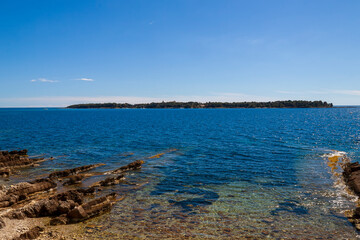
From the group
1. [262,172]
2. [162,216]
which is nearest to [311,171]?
[262,172]

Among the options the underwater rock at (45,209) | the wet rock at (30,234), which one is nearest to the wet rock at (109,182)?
the underwater rock at (45,209)

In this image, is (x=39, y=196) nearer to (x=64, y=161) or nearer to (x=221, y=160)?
(x=64, y=161)

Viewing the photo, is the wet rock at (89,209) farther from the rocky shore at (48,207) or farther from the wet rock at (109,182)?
the wet rock at (109,182)

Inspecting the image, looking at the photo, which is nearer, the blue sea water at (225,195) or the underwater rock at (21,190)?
the blue sea water at (225,195)

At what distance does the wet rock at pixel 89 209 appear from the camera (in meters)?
18.8

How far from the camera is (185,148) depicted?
169 feet

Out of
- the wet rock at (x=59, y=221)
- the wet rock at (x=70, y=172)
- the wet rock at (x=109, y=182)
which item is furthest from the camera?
the wet rock at (x=70, y=172)

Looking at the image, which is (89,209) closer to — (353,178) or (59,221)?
(59,221)

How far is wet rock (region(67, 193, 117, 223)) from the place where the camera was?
18797mm

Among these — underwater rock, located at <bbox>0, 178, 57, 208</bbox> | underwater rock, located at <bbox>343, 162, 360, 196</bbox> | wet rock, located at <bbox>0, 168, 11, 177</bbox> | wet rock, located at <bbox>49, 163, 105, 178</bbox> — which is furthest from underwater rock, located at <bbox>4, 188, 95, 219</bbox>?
underwater rock, located at <bbox>343, 162, 360, 196</bbox>

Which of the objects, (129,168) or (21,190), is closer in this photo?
(21,190)

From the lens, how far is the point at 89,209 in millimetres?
19750

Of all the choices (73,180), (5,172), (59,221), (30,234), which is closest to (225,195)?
→ (59,221)

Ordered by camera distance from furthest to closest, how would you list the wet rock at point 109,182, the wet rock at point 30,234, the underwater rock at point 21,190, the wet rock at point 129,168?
the wet rock at point 129,168 < the wet rock at point 109,182 < the underwater rock at point 21,190 < the wet rock at point 30,234
